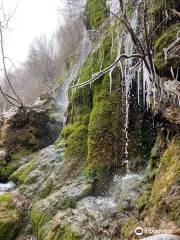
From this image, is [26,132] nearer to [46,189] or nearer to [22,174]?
[22,174]

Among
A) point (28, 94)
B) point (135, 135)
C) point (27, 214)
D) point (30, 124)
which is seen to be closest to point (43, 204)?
point (27, 214)

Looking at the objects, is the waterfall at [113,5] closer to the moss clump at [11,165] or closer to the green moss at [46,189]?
the green moss at [46,189]

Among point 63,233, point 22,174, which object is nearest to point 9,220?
point 63,233

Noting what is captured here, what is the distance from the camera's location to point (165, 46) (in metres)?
4.34

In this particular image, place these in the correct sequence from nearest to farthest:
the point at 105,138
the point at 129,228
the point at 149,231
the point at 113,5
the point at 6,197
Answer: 1. the point at 149,231
2. the point at 129,228
3. the point at 105,138
4. the point at 6,197
5. the point at 113,5

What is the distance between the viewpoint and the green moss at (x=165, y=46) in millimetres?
4094

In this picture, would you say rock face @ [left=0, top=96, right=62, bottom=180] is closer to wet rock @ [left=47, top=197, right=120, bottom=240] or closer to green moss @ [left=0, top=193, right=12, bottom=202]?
green moss @ [left=0, top=193, right=12, bottom=202]

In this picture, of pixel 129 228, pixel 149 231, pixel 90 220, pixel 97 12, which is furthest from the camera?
pixel 97 12

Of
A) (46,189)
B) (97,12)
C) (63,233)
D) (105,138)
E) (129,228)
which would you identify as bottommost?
(63,233)

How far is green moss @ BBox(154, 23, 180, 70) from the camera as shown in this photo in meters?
4.09

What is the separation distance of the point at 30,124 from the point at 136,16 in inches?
197

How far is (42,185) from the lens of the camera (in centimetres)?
603

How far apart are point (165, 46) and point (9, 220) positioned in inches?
144

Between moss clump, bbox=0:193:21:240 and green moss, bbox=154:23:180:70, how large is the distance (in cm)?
336
